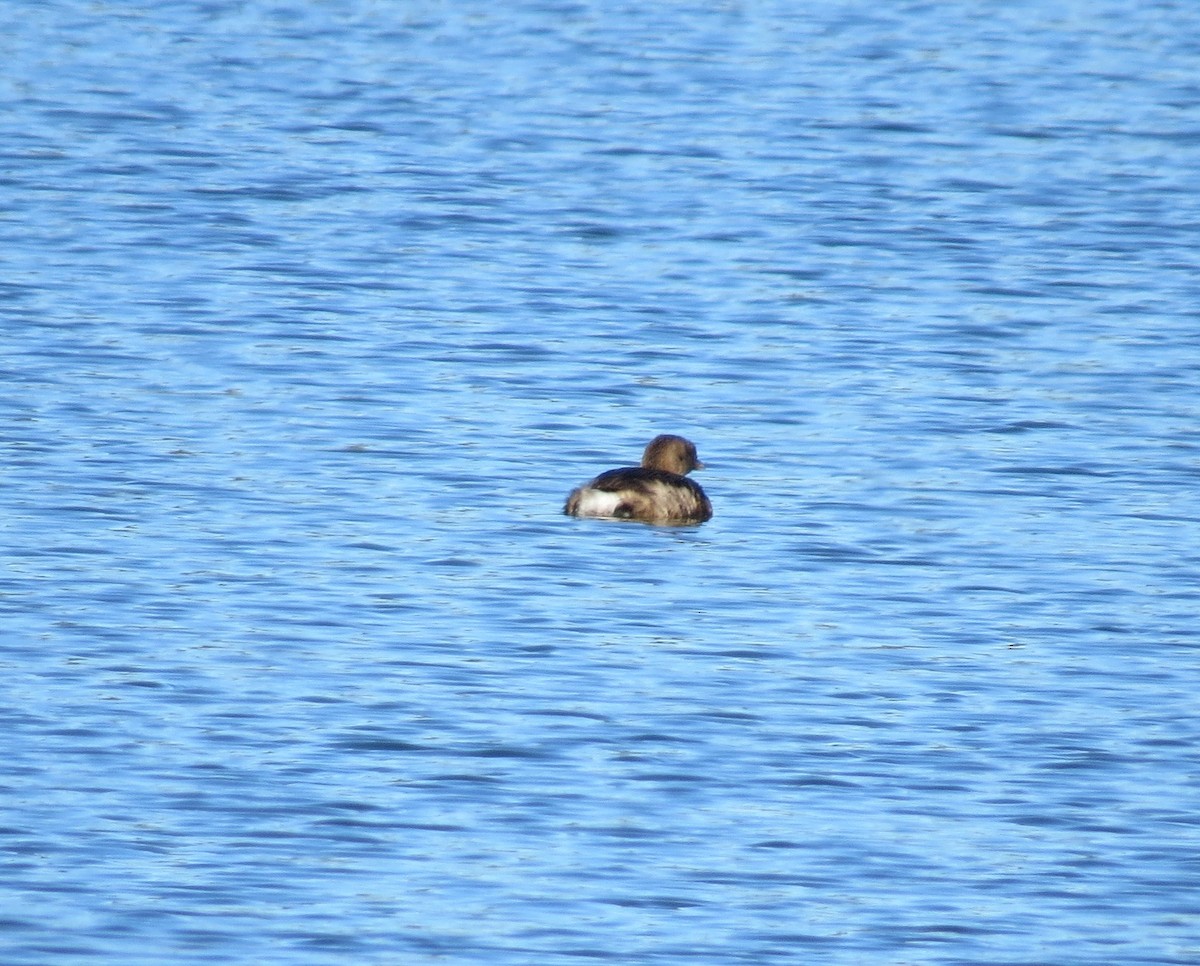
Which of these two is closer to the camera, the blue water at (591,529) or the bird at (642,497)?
the blue water at (591,529)

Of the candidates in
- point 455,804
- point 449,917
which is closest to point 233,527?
point 455,804

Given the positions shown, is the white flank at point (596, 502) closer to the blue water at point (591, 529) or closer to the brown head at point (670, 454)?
the blue water at point (591, 529)

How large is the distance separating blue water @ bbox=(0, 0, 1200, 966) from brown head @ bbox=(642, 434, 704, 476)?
0.93 ft

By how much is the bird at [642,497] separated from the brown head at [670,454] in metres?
0.06

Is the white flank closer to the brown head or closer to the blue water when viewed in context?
the blue water

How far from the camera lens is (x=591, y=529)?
1161 centimetres

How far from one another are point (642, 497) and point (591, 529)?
0.29 metres

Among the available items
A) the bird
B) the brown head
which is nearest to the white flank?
the bird

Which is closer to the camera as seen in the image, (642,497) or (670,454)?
(642,497)

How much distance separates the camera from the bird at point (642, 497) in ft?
37.8

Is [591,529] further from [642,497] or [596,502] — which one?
[642,497]

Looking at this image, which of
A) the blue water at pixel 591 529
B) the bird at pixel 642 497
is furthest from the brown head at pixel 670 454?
the blue water at pixel 591 529

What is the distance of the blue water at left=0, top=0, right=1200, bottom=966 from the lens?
7219 millimetres

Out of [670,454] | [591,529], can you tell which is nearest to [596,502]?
[591,529]
